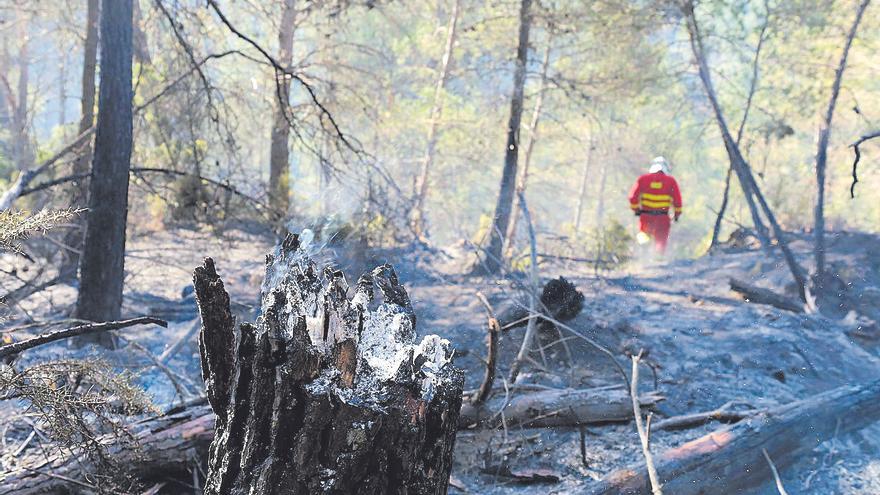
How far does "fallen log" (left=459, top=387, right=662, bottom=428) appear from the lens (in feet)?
13.3

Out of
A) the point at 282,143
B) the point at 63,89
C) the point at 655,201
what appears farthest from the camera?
the point at 63,89

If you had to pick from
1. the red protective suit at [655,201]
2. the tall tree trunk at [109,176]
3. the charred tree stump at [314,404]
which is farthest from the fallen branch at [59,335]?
the red protective suit at [655,201]

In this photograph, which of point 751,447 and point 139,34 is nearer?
point 751,447

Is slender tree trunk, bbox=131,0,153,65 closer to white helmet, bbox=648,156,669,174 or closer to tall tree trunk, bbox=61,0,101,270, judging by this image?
tall tree trunk, bbox=61,0,101,270

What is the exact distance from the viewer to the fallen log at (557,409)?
4.04 metres

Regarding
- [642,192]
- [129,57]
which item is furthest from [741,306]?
[129,57]

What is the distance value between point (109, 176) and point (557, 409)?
4826mm

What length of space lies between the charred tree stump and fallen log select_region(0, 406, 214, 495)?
3.81ft

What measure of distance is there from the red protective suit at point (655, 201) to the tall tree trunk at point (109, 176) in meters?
7.12

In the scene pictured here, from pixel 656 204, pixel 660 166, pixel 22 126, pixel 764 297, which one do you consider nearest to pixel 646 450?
pixel 764 297

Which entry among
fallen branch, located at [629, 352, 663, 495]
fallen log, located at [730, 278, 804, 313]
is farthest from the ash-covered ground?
fallen branch, located at [629, 352, 663, 495]

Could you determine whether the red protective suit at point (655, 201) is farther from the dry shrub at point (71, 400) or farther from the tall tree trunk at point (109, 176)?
the dry shrub at point (71, 400)

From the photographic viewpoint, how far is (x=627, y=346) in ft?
20.2

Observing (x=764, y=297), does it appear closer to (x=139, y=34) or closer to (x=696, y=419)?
(x=696, y=419)
